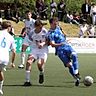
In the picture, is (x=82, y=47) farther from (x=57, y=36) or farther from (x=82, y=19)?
(x=57, y=36)

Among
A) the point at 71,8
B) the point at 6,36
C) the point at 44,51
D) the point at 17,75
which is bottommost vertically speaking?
the point at 71,8

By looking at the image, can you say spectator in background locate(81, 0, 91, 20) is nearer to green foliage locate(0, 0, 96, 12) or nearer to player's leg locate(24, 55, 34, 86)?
green foliage locate(0, 0, 96, 12)

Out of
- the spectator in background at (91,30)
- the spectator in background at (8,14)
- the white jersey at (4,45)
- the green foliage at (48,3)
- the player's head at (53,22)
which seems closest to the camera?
the white jersey at (4,45)

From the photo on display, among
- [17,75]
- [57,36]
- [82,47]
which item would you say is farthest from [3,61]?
[82,47]

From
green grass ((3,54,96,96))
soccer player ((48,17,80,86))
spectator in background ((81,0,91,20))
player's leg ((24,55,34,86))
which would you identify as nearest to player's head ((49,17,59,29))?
soccer player ((48,17,80,86))

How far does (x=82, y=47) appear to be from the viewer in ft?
95.6

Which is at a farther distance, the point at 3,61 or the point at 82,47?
the point at 82,47

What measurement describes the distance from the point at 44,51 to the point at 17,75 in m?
2.66

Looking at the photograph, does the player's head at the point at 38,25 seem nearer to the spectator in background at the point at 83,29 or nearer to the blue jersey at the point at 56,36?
the blue jersey at the point at 56,36

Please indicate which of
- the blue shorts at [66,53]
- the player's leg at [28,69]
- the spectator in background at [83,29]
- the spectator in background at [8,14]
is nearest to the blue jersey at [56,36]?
the blue shorts at [66,53]

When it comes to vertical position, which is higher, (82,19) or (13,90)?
(13,90)

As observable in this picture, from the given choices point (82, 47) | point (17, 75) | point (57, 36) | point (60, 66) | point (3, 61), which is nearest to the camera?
point (3, 61)

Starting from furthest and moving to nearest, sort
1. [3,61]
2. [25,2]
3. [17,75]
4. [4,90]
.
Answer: [25,2], [17,75], [4,90], [3,61]

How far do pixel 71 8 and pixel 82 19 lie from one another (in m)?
6.28
